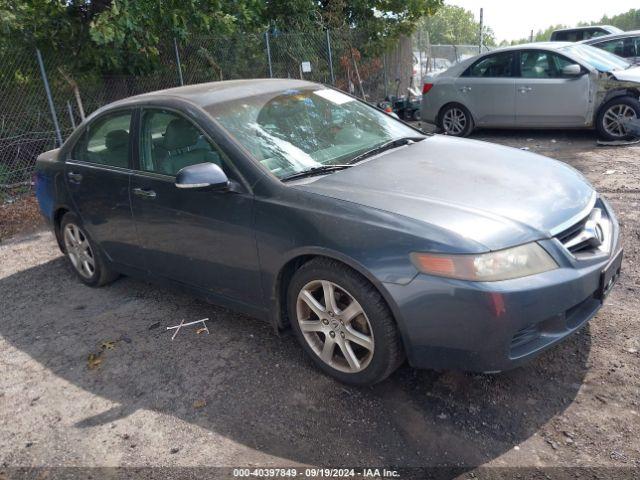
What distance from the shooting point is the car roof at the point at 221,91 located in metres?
3.95

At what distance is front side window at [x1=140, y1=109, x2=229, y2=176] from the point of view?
12.3ft

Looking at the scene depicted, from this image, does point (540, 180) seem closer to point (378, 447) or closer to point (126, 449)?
point (378, 447)

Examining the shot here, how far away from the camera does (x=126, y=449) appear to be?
2990mm

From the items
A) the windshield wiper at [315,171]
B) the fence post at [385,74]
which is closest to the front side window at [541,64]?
the windshield wiper at [315,171]

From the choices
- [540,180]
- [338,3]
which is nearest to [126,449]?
[540,180]

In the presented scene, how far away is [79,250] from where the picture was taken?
506 cm

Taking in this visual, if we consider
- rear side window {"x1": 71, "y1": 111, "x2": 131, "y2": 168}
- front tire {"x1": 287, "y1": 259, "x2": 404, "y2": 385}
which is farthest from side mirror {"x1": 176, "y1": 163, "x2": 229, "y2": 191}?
rear side window {"x1": 71, "y1": 111, "x2": 131, "y2": 168}

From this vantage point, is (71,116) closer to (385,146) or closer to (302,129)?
(302,129)

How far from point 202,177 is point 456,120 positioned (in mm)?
7650

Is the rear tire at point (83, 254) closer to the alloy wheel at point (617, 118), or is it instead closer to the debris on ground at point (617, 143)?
the debris on ground at point (617, 143)

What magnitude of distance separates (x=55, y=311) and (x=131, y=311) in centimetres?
70

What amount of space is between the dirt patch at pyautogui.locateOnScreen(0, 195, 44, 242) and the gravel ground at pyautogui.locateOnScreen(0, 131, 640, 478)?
3.21 metres

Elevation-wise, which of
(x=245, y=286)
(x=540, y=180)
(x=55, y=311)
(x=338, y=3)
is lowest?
(x=55, y=311)

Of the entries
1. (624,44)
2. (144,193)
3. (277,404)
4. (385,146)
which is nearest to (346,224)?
(277,404)
